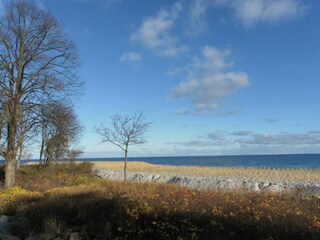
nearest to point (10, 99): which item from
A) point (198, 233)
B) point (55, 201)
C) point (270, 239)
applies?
point (55, 201)

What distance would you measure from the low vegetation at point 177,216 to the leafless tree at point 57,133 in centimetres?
842

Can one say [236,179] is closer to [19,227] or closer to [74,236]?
[19,227]

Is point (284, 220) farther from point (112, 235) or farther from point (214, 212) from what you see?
point (112, 235)

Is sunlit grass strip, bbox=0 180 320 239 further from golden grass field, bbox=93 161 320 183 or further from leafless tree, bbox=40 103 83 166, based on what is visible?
golden grass field, bbox=93 161 320 183

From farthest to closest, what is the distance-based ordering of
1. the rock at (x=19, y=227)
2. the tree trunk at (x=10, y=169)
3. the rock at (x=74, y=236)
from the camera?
the tree trunk at (x=10, y=169)
the rock at (x=19, y=227)
the rock at (x=74, y=236)

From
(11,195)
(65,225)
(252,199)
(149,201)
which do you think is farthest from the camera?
(11,195)

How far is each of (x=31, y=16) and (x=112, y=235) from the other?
625 inches

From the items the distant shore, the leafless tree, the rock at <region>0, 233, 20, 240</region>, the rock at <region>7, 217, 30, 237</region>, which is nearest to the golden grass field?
the distant shore

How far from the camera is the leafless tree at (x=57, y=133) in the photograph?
1994 cm

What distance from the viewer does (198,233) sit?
775cm

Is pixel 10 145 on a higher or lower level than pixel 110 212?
higher

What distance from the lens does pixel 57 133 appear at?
1082 inches

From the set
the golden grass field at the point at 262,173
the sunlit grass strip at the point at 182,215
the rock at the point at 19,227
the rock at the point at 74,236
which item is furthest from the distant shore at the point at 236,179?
the rock at the point at 19,227

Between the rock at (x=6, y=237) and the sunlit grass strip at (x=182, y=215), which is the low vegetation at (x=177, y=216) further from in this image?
the rock at (x=6, y=237)
